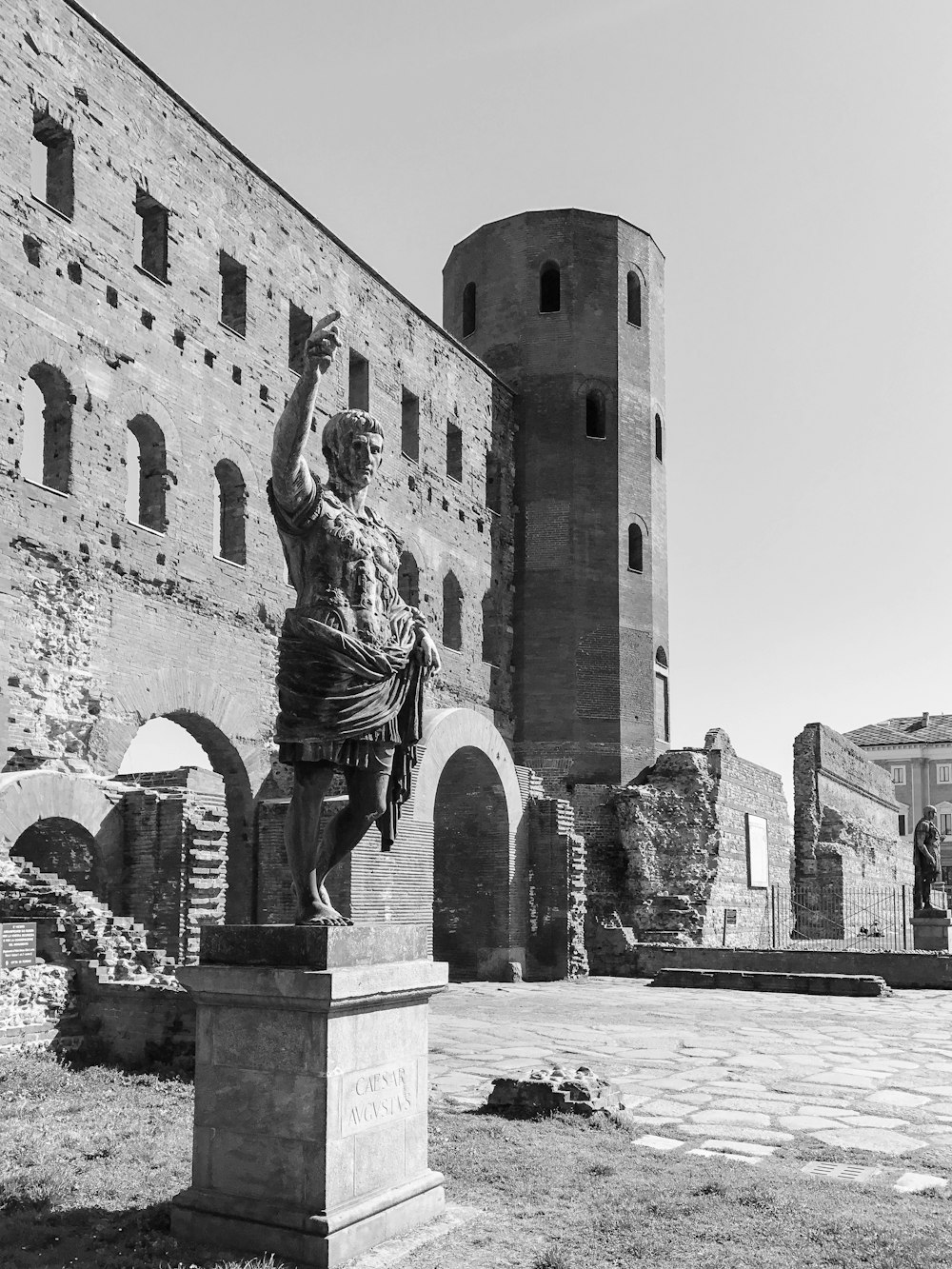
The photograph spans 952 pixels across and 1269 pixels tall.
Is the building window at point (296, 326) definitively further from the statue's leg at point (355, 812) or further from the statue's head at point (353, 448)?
the statue's leg at point (355, 812)

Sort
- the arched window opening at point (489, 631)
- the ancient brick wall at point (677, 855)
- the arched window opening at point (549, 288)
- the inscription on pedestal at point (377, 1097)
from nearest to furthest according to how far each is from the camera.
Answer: the inscription on pedestal at point (377, 1097) < the ancient brick wall at point (677, 855) < the arched window opening at point (489, 631) < the arched window opening at point (549, 288)

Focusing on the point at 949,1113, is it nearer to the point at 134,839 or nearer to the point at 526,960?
the point at 134,839

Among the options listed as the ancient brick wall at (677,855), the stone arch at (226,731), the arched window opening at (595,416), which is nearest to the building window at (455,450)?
the arched window opening at (595,416)

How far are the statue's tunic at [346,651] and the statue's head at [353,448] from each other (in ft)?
0.43

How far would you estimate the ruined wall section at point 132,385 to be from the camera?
47.2ft

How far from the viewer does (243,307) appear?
18578mm

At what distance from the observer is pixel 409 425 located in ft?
74.8

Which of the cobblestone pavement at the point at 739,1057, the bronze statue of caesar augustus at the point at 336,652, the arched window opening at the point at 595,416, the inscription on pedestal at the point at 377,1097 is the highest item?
the arched window opening at the point at 595,416

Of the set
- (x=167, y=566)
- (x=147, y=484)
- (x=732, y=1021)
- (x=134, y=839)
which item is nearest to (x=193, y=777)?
(x=134, y=839)

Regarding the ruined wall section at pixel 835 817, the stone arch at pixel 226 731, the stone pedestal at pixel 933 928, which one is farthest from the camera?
the ruined wall section at pixel 835 817

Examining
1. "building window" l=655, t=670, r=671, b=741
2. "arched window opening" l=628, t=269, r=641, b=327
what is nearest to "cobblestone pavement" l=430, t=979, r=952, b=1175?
"building window" l=655, t=670, r=671, b=741

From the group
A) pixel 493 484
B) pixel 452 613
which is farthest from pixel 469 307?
pixel 452 613

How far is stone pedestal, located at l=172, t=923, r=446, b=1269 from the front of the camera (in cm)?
439

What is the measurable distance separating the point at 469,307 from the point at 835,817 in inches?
603
